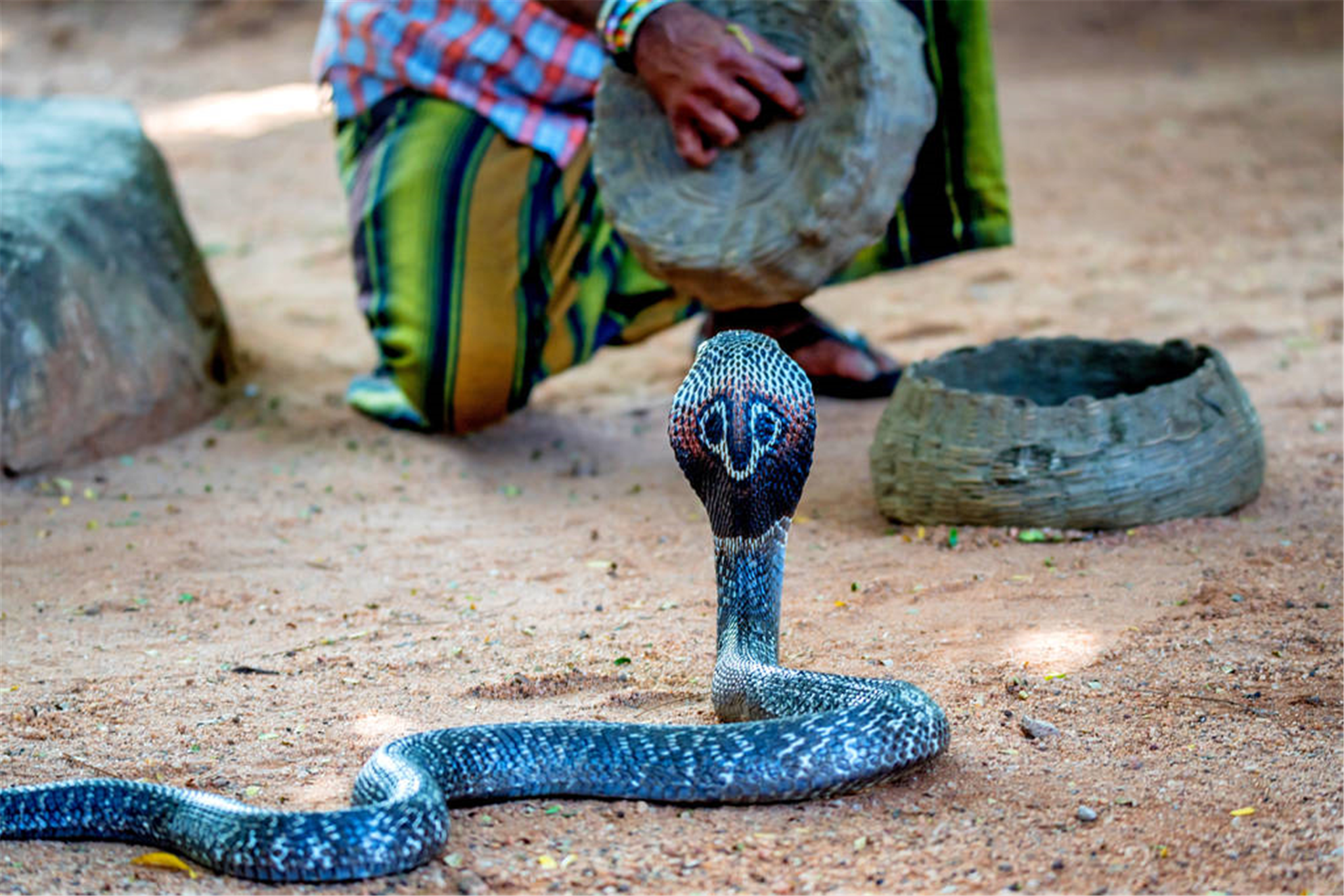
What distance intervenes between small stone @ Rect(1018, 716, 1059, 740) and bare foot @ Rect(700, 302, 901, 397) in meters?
2.22

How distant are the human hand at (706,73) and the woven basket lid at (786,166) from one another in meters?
0.08

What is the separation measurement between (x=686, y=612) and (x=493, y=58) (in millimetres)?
2110

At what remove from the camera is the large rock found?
13.8 ft

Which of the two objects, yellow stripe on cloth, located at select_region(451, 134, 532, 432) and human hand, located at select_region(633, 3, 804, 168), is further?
yellow stripe on cloth, located at select_region(451, 134, 532, 432)

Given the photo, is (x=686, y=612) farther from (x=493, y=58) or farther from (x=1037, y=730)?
(x=493, y=58)

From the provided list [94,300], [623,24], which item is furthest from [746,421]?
[94,300]

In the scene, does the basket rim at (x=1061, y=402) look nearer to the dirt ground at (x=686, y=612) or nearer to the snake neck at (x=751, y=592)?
the dirt ground at (x=686, y=612)

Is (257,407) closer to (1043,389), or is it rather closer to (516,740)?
(1043,389)

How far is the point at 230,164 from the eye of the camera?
8727 mm

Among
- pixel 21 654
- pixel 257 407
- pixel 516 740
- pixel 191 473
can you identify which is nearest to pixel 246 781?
pixel 516 740

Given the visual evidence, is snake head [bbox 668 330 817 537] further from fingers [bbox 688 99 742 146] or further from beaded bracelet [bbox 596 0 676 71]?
beaded bracelet [bbox 596 0 676 71]

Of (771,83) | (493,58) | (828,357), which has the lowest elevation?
(828,357)

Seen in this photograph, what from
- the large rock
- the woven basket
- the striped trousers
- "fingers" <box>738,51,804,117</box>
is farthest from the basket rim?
the large rock

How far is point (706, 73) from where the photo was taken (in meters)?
3.66
